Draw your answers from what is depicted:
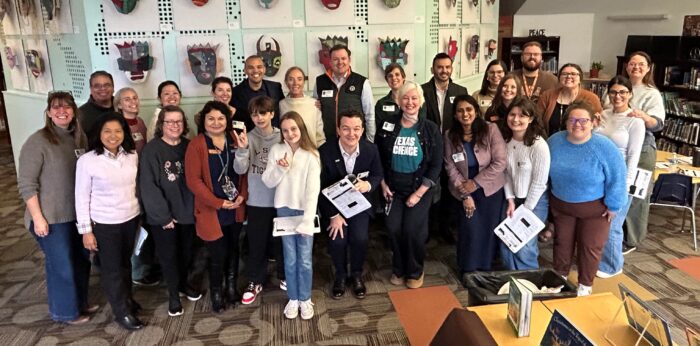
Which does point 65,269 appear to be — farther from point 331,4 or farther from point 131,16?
point 331,4

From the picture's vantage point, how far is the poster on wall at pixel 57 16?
4.61m

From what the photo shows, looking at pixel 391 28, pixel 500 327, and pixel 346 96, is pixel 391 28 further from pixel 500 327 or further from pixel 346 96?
pixel 500 327

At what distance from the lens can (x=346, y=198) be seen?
3396mm

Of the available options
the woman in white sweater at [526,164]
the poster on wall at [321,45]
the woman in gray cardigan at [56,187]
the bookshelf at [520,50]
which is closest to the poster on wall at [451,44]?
the poster on wall at [321,45]

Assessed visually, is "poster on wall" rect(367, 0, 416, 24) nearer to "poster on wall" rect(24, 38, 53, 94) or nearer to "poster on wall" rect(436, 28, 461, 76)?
"poster on wall" rect(436, 28, 461, 76)

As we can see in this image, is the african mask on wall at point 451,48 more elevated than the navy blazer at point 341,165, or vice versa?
the african mask on wall at point 451,48

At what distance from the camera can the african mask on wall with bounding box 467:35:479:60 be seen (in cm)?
598

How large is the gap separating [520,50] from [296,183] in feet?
21.4

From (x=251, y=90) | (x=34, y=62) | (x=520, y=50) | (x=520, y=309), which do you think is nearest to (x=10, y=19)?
(x=34, y=62)

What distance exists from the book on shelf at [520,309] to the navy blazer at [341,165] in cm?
149

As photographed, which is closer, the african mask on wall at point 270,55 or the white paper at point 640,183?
the white paper at point 640,183

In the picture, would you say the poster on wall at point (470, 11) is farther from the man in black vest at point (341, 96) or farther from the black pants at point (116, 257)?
the black pants at point (116, 257)

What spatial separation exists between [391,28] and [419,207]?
207 cm

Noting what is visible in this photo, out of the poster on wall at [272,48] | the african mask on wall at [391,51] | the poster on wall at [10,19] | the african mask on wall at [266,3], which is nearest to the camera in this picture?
the african mask on wall at [266,3]
